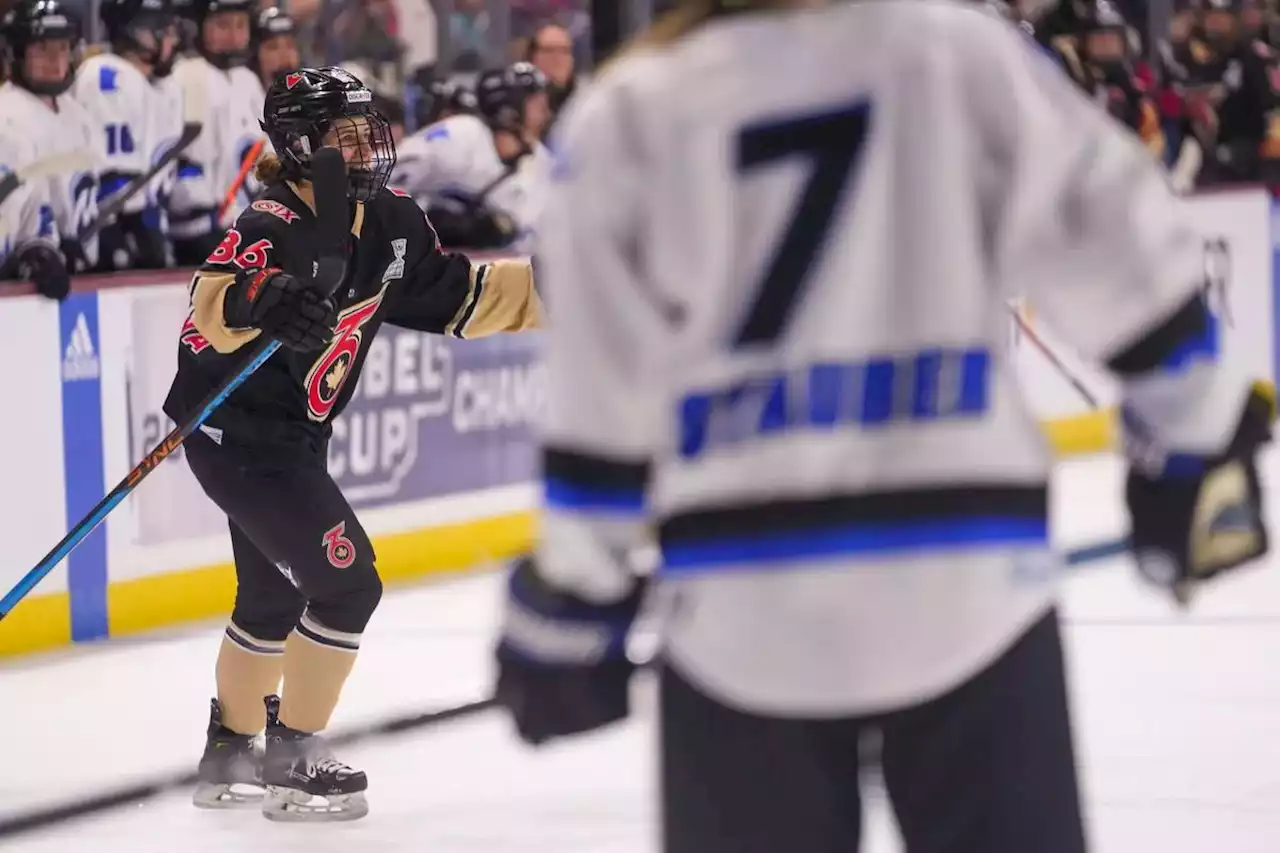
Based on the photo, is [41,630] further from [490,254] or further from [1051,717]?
[1051,717]

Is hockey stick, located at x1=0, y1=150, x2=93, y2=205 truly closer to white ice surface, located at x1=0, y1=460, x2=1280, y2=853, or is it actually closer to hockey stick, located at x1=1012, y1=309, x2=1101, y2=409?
white ice surface, located at x1=0, y1=460, x2=1280, y2=853

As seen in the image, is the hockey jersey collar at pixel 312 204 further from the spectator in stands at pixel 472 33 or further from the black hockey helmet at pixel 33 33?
the spectator in stands at pixel 472 33

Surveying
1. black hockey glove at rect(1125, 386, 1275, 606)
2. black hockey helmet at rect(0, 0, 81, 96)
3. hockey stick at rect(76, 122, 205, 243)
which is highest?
black hockey glove at rect(1125, 386, 1275, 606)

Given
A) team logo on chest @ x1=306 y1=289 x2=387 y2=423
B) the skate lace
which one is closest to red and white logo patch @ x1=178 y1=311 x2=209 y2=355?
team logo on chest @ x1=306 y1=289 x2=387 y2=423

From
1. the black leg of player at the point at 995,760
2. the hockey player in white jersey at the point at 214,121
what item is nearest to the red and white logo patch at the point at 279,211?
A: the black leg of player at the point at 995,760

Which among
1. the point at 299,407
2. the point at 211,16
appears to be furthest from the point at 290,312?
the point at 211,16

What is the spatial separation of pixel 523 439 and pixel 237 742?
2.88 metres

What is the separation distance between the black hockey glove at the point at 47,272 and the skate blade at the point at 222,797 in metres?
1.73

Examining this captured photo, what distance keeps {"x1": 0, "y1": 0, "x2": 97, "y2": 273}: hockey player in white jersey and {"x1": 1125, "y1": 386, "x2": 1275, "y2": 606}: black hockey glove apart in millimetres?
4787

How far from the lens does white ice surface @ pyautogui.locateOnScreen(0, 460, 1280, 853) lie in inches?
146

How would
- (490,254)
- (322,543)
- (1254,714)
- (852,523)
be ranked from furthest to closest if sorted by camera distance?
(490,254), (1254,714), (322,543), (852,523)

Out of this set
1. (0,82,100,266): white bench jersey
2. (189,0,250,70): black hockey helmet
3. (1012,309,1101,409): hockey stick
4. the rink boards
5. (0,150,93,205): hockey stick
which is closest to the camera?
the rink boards

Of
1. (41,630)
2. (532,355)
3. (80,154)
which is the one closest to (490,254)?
(532,355)

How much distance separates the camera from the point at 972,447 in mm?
1480
